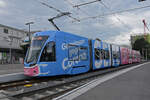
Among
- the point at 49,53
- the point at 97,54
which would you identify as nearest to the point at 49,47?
the point at 49,53

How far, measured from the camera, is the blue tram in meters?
8.21

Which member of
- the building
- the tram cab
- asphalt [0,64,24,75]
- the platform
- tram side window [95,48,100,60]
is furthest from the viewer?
the building

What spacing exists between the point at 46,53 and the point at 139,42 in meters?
74.9

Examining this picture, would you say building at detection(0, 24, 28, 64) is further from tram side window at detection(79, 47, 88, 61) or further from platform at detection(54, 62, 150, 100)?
platform at detection(54, 62, 150, 100)

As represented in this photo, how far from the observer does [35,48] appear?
854cm

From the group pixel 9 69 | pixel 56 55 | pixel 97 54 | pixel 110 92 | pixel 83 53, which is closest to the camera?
pixel 110 92

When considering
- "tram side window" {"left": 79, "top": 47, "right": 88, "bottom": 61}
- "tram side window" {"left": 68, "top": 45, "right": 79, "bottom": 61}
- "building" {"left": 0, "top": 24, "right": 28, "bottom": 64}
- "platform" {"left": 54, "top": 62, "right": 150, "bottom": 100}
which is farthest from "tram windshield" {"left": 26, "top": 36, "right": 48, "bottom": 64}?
"building" {"left": 0, "top": 24, "right": 28, "bottom": 64}

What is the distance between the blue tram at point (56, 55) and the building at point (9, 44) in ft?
85.4

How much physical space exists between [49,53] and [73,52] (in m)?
2.20

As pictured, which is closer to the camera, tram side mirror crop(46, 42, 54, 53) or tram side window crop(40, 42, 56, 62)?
tram side window crop(40, 42, 56, 62)

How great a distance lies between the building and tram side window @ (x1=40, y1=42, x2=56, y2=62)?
26815 mm

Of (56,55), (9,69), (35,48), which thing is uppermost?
(35,48)

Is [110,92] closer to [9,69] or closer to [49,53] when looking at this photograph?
[49,53]

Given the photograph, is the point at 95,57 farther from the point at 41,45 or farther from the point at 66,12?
the point at 41,45
